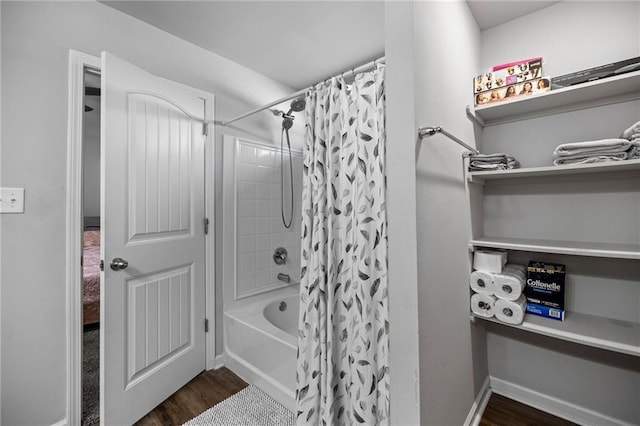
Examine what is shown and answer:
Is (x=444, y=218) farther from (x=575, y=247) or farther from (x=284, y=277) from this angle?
(x=284, y=277)

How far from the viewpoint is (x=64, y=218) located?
1.49m

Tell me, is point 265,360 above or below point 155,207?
below

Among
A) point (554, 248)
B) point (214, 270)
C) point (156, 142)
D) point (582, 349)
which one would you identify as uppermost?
point (156, 142)

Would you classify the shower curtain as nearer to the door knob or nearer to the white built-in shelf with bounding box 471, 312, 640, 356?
the white built-in shelf with bounding box 471, 312, 640, 356

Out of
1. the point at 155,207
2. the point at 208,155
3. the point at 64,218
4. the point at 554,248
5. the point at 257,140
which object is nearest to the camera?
the point at 554,248

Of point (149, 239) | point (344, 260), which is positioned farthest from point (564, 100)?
point (149, 239)

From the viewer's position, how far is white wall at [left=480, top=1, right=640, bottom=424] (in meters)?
1.41

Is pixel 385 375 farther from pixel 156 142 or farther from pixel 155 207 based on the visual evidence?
pixel 156 142

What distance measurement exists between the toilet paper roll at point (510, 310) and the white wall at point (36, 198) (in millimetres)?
2301

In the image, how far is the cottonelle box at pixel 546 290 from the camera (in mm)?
1431

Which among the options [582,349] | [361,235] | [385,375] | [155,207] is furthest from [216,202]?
[582,349]

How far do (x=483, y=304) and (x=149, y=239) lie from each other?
6.47 ft

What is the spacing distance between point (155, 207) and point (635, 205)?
2.62 metres

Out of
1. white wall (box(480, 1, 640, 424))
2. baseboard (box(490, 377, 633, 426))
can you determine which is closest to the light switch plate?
white wall (box(480, 1, 640, 424))
